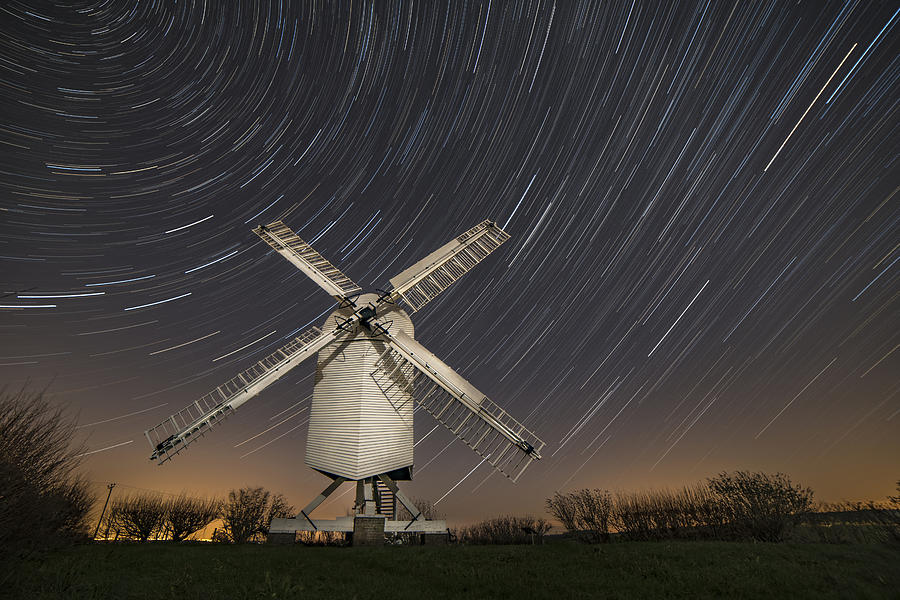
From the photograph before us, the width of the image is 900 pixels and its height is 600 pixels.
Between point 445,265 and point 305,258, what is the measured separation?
11.1 meters

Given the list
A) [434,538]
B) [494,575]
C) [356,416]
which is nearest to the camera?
[494,575]

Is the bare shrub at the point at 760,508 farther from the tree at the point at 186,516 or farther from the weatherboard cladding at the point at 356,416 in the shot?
the tree at the point at 186,516

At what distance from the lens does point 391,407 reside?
2481cm

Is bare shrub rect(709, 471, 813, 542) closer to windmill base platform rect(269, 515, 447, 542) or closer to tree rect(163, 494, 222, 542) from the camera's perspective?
windmill base platform rect(269, 515, 447, 542)

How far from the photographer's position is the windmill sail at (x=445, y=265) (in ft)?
99.5

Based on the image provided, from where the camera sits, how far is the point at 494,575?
12.0 meters

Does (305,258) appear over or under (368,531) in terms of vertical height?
over

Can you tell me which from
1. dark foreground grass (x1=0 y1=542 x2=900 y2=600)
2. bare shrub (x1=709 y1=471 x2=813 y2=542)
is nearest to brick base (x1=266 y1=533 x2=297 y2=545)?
dark foreground grass (x1=0 y1=542 x2=900 y2=600)

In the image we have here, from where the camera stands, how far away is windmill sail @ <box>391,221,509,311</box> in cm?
3031

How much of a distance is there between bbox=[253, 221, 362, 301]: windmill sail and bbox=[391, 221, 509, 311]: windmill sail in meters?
3.77

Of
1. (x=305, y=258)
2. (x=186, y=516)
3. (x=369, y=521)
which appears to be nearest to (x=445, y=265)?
(x=305, y=258)

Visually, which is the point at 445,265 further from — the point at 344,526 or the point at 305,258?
the point at 344,526

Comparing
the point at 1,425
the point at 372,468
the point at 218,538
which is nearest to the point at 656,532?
the point at 372,468

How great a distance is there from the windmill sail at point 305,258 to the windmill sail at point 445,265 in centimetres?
377
